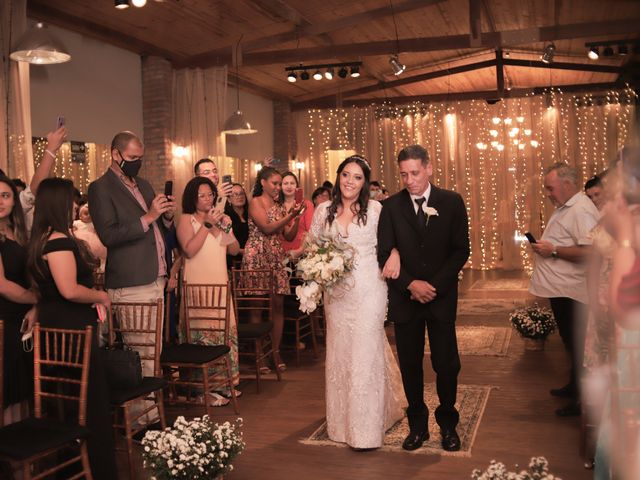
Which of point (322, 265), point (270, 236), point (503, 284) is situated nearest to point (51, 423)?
point (322, 265)

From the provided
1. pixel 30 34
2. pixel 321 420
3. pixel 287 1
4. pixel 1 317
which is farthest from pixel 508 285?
pixel 1 317

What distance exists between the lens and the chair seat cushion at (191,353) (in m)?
4.66

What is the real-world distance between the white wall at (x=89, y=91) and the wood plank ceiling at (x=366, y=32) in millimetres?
198

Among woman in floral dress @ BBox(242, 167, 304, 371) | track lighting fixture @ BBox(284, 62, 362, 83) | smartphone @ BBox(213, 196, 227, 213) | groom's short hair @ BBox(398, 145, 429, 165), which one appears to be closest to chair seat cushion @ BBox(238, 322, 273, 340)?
woman in floral dress @ BBox(242, 167, 304, 371)

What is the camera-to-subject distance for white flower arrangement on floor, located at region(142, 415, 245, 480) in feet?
10.5

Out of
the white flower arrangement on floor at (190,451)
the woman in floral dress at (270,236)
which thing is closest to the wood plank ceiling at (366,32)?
the woman in floral dress at (270,236)

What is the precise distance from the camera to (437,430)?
4.51 m

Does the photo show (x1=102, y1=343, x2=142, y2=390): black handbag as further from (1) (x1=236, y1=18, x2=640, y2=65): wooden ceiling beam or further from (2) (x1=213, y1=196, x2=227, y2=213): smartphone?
(1) (x1=236, y1=18, x2=640, y2=65): wooden ceiling beam

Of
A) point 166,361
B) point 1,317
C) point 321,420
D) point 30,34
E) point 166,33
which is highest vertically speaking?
point 166,33

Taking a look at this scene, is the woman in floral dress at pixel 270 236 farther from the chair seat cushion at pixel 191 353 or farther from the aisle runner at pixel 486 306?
the aisle runner at pixel 486 306

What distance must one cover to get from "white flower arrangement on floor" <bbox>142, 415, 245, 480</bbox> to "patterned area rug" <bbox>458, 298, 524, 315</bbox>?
21.1 feet

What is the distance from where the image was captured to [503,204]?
14.3m

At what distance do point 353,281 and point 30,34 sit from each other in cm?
377

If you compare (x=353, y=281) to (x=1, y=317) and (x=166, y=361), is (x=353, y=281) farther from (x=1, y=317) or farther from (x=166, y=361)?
(x=1, y=317)
